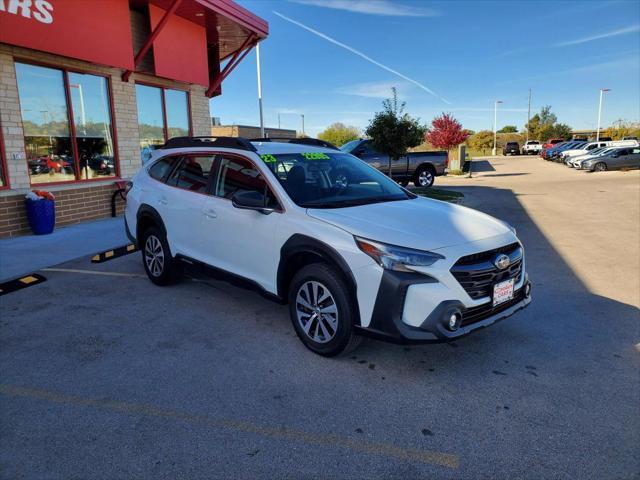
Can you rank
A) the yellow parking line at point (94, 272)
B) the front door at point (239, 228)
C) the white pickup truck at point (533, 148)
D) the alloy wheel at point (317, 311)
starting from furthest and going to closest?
the white pickup truck at point (533, 148) < the yellow parking line at point (94, 272) < the front door at point (239, 228) < the alloy wheel at point (317, 311)

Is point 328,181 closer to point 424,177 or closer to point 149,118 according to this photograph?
point 149,118

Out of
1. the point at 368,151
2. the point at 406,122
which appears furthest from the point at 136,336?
the point at 368,151

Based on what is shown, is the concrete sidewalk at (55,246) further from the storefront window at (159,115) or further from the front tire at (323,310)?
the front tire at (323,310)

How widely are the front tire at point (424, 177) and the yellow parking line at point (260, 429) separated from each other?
1654 centimetres

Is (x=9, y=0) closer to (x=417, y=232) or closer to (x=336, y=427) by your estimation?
(x=417, y=232)

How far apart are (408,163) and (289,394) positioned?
15.8 metres

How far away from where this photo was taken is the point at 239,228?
14.3 ft

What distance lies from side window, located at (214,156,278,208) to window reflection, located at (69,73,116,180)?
7443mm

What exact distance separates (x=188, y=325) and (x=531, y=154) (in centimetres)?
6025

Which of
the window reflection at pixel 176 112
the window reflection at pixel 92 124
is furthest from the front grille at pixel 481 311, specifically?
the window reflection at pixel 176 112

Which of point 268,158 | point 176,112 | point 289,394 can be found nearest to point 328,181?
point 268,158

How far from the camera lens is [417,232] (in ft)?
11.4

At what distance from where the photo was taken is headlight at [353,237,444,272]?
3.23 meters

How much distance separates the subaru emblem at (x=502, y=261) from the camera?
11.5 ft
